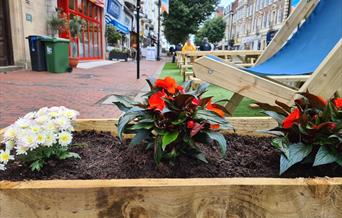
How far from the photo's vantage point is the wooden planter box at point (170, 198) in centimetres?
100

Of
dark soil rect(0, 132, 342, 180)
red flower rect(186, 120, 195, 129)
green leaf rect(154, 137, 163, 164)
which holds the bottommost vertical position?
dark soil rect(0, 132, 342, 180)

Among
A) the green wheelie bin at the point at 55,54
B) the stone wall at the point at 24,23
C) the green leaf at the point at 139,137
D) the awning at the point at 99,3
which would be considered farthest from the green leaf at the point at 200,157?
the awning at the point at 99,3

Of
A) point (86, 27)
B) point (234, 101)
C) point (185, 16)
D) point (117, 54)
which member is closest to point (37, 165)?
point (234, 101)

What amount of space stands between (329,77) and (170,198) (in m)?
1.40

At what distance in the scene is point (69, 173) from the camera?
4.10ft

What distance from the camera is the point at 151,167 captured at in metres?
1.26

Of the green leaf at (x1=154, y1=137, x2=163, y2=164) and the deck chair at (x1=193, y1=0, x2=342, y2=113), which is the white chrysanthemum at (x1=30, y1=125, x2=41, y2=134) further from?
the deck chair at (x1=193, y1=0, x2=342, y2=113)

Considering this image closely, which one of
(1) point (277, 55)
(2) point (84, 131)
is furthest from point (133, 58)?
(2) point (84, 131)

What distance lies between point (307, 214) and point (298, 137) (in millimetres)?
357

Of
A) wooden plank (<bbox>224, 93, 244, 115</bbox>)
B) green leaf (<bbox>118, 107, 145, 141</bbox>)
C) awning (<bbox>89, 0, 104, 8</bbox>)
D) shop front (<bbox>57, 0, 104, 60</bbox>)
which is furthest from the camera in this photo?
awning (<bbox>89, 0, 104, 8</bbox>)

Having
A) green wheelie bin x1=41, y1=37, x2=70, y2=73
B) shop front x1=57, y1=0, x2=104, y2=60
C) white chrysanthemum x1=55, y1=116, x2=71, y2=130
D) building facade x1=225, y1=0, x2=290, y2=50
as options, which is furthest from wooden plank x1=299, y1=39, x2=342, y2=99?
building facade x1=225, y1=0, x2=290, y2=50

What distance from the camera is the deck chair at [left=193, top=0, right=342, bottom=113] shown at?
1887mm

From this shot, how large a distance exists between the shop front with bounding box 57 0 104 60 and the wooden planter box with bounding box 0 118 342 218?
12275 millimetres

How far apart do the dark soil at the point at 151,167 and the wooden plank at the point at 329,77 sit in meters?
0.65
